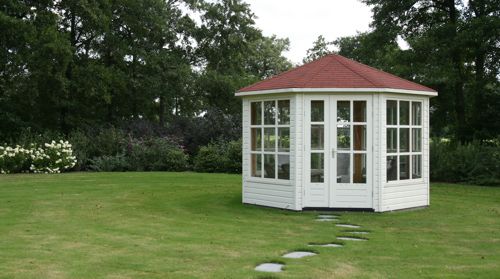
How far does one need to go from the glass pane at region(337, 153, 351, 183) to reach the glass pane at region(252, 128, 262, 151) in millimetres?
1729

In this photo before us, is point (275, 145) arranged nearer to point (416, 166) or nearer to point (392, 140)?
point (392, 140)

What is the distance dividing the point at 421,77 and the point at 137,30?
Answer: 1425cm

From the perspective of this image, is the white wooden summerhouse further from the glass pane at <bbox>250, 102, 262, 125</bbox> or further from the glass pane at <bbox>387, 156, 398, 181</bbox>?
the glass pane at <bbox>250, 102, 262, 125</bbox>

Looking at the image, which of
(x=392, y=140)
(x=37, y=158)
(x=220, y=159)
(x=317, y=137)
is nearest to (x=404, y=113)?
(x=392, y=140)

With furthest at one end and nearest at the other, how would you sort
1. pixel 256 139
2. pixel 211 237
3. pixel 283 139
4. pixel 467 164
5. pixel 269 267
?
pixel 467 164 < pixel 256 139 < pixel 283 139 < pixel 211 237 < pixel 269 267

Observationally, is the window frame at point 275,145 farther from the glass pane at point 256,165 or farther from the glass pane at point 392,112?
the glass pane at point 392,112

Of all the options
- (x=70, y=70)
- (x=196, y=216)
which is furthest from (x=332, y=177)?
(x=70, y=70)

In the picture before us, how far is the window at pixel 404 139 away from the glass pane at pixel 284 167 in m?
1.94

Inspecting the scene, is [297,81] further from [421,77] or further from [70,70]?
[70,70]

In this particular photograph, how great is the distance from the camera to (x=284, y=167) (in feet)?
38.0

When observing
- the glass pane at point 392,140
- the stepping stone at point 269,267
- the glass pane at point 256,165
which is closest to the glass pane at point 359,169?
the glass pane at point 392,140

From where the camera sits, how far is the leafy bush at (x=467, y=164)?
17.3m

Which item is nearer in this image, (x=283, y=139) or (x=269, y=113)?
(x=283, y=139)

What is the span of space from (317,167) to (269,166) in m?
1.06
